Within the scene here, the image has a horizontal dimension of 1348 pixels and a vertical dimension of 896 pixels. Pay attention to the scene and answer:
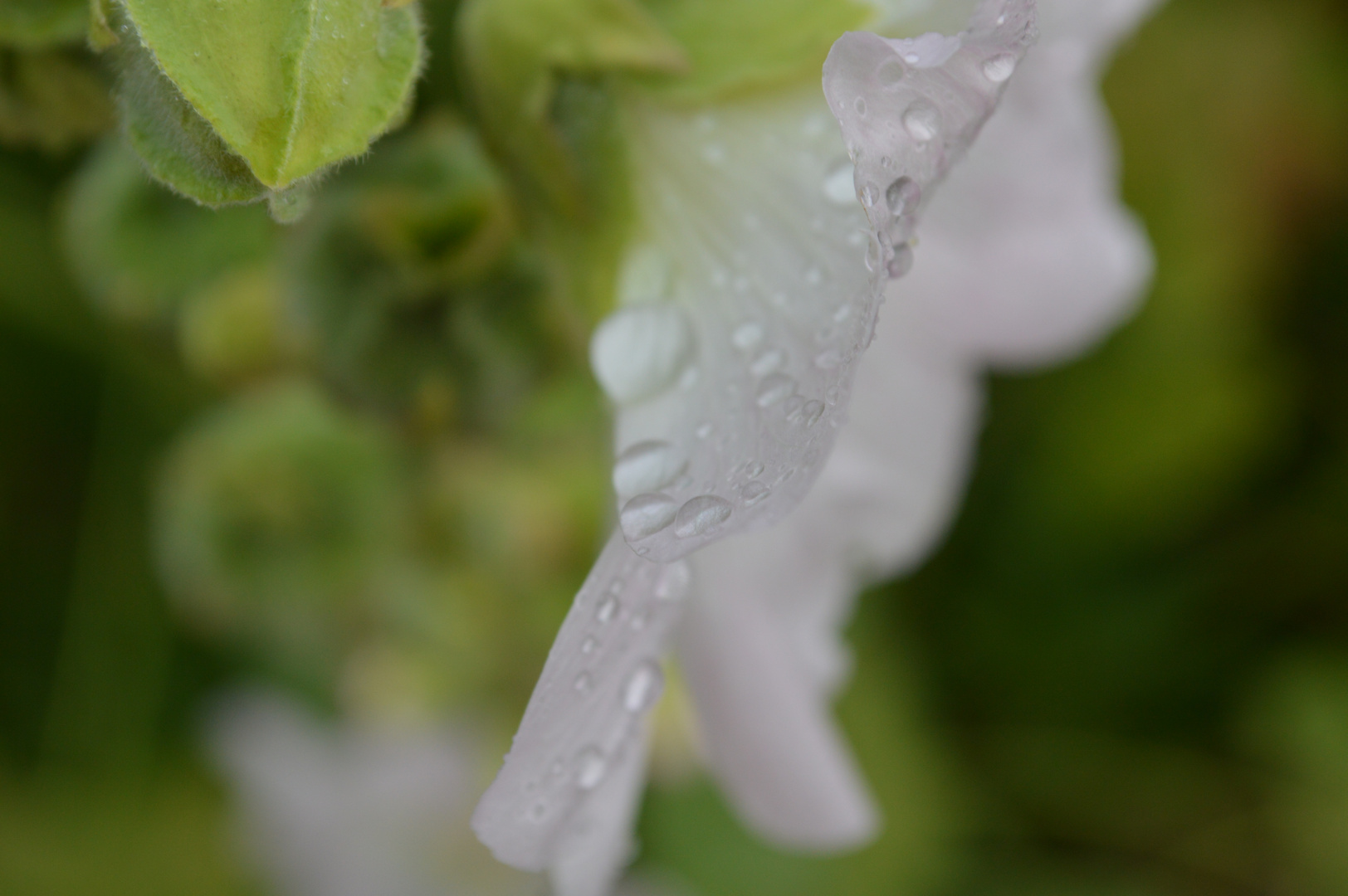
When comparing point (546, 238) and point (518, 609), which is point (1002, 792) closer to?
point (518, 609)

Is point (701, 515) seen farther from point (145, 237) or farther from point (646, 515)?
point (145, 237)

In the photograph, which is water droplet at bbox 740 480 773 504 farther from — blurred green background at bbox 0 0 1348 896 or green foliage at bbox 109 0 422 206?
blurred green background at bbox 0 0 1348 896

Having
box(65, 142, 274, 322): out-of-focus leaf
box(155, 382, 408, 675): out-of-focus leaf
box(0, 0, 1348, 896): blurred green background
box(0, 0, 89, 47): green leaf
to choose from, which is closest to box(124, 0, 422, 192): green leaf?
box(0, 0, 89, 47): green leaf

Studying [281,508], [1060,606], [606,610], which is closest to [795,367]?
[606,610]

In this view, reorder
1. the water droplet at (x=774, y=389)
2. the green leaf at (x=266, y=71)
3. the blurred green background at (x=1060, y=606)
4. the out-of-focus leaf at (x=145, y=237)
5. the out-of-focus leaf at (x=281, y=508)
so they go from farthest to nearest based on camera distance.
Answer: the blurred green background at (x=1060, y=606)
the out-of-focus leaf at (x=281, y=508)
the out-of-focus leaf at (x=145, y=237)
the water droplet at (x=774, y=389)
the green leaf at (x=266, y=71)

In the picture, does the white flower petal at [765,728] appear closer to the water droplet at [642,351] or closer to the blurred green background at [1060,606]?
the water droplet at [642,351]

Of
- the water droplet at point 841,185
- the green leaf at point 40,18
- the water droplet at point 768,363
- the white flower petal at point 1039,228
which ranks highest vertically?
the white flower petal at point 1039,228

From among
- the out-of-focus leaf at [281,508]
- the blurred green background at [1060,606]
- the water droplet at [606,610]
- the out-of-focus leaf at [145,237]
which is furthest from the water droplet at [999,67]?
the blurred green background at [1060,606]
